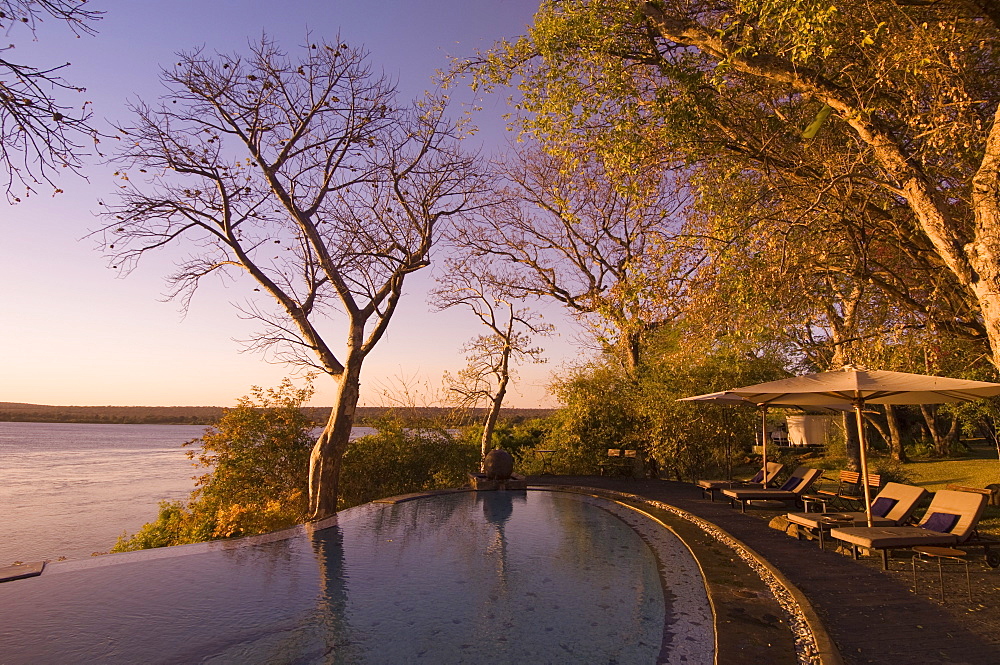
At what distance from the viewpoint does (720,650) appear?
4352mm

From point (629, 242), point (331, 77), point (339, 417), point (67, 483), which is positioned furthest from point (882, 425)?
point (67, 483)

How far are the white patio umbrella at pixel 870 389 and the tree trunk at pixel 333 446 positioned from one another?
28.5 ft

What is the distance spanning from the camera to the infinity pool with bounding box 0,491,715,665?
200 inches

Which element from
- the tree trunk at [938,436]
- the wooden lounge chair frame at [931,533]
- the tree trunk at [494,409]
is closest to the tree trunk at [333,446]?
the tree trunk at [494,409]

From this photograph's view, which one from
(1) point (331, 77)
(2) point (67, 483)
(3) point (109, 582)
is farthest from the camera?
(2) point (67, 483)

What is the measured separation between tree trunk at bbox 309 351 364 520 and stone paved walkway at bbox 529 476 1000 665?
8.84 metres

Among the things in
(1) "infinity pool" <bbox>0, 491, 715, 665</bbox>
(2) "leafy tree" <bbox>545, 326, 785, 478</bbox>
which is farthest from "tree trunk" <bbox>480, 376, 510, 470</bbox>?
(1) "infinity pool" <bbox>0, 491, 715, 665</bbox>

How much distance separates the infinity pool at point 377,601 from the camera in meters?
5.07

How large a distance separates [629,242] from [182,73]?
1419 centimetres

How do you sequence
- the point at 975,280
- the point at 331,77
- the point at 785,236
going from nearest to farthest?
the point at 975,280 → the point at 785,236 → the point at 331,77

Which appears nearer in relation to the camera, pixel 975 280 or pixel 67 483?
pixel 975 280

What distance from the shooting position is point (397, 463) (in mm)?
15672

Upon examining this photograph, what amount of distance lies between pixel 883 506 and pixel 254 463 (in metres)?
13.1

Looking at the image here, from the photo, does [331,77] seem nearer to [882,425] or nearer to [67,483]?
[67,483]
